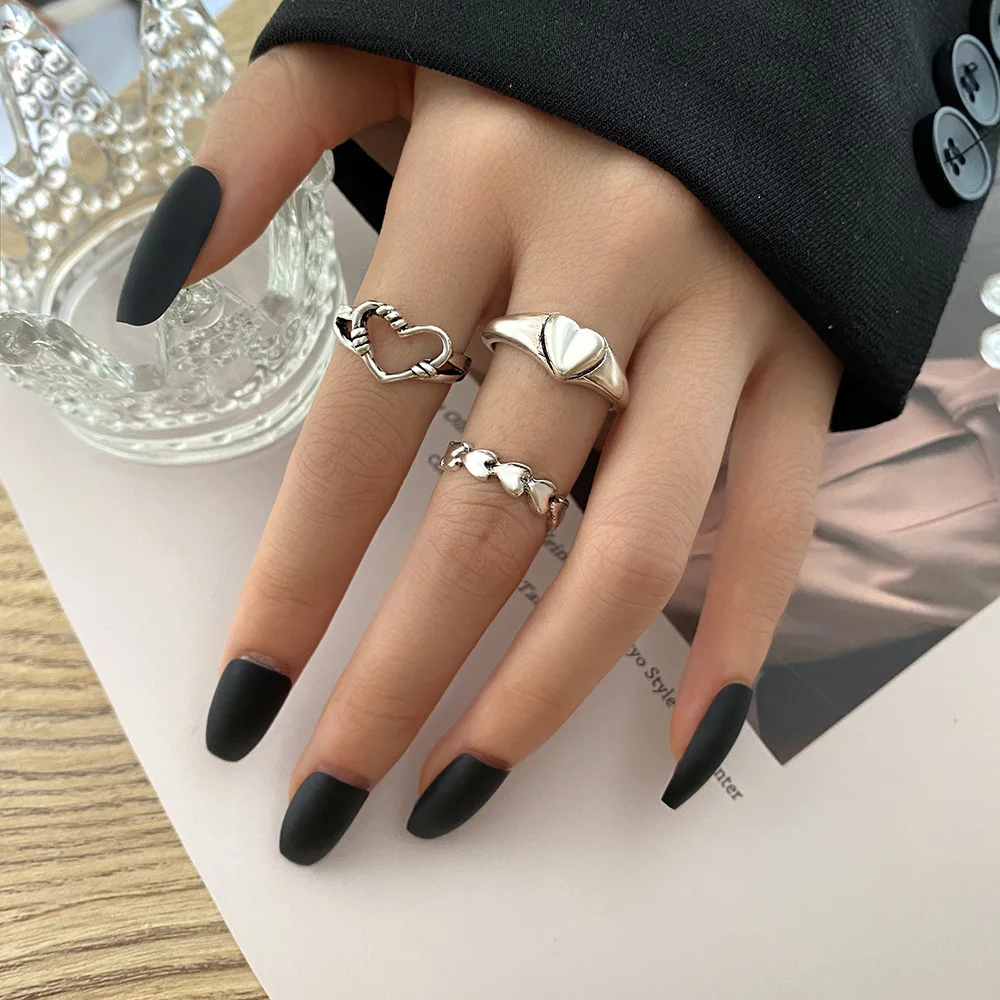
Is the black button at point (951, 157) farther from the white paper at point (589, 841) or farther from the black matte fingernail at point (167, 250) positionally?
the black matte fingernail at point (167, 250)

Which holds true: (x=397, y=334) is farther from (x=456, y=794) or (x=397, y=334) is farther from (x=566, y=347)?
(x=456, y=794)

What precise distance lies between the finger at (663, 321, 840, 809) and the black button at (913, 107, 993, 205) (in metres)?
0.12

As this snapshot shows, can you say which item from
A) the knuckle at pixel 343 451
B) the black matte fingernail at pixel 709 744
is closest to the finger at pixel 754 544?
the black matte fingernail at pixel 709 744

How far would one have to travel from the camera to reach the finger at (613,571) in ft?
1.54

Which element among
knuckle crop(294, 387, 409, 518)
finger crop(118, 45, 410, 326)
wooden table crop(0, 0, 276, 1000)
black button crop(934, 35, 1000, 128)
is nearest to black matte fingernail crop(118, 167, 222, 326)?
finger crop(118, 45, 410, 326)

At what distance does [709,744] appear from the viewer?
48 cm

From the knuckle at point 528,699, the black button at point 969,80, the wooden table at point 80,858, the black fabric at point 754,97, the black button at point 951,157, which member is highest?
the black button at point 969,80

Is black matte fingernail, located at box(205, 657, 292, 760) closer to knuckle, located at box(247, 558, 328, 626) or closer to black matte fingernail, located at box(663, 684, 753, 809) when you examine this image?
knuckle, located at box(247, 558, 328, 626)

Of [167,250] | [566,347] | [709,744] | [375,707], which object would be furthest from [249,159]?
[709,744]

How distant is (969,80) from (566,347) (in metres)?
0.33

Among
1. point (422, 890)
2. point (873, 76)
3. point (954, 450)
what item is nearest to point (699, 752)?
point (422, 890)

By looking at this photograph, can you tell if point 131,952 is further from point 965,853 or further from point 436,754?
point 965,853

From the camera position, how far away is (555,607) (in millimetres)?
475

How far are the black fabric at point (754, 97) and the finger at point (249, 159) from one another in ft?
0.09
